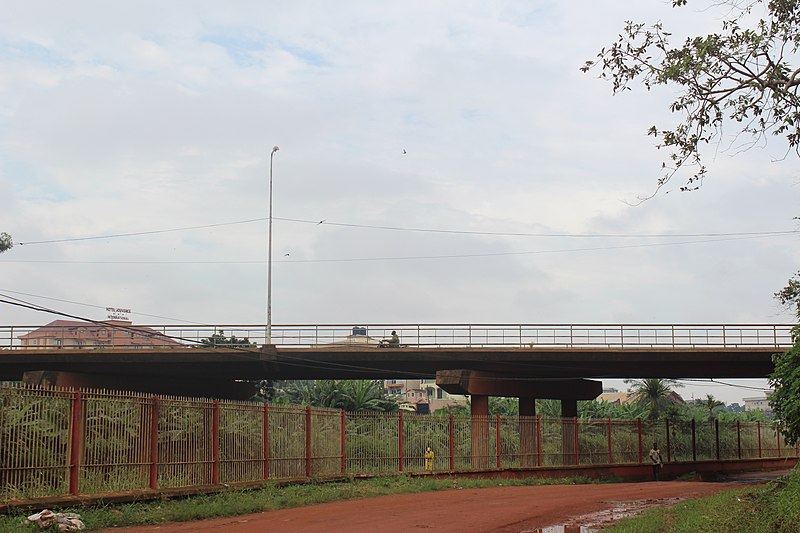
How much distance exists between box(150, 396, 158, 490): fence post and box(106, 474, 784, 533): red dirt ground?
7.51ft

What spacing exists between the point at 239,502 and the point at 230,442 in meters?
3.29

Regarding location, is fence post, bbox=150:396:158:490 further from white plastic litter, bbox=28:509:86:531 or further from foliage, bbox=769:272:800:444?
foliage, bbox=769:272:800:444

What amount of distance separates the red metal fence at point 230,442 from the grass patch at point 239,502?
729 mm

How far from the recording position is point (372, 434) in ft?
101

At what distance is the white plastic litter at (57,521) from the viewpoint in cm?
1525

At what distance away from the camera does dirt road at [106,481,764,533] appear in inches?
674

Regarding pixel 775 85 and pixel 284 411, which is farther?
pixel 284 411

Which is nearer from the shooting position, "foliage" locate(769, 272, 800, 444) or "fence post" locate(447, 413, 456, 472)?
"foliage" locate(769, 272, 800, 444)

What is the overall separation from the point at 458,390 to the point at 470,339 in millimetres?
2702

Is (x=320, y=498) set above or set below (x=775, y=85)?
below

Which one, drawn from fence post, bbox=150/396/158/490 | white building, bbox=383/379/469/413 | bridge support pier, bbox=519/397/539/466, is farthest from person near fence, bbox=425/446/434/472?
white building, bbox=383/379/469/413

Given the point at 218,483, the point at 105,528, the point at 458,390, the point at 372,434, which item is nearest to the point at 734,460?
the point at 458,390

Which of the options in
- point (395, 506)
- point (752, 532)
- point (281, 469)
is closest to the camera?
point (752, 532)

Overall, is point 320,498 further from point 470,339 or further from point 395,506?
point 470,339
